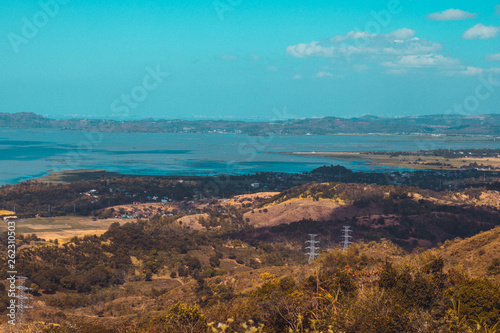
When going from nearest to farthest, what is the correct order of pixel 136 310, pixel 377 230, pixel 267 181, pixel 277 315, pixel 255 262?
pixel 277 315
pixel 136 310
pixel 255 262
pixel 377 230
pixel 267 181

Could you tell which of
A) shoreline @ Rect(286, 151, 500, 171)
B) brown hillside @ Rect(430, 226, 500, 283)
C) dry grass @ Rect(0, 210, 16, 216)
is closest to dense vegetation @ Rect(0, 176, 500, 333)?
brown hillside @ Rect(430, 226, 500, 283)

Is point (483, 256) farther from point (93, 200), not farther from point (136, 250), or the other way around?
point (93, 200)

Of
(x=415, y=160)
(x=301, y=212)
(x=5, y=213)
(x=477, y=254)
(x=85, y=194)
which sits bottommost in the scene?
(x=5, y=213)

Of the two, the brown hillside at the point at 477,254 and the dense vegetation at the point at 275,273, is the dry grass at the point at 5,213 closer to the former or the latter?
the dense vegetation at the point at 275,273

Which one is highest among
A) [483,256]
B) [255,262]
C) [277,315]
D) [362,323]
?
[362,323]

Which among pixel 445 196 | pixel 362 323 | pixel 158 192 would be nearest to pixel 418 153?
pixel 445 196

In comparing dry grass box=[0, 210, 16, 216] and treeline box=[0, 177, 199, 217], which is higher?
treeline box=[0, 177, 199, 217]

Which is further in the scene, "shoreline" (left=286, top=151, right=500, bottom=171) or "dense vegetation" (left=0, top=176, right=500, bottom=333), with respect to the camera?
"shoreline" (left=286, top=151, right=500, bottom=171)

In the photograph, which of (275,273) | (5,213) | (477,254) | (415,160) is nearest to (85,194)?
(5,213)

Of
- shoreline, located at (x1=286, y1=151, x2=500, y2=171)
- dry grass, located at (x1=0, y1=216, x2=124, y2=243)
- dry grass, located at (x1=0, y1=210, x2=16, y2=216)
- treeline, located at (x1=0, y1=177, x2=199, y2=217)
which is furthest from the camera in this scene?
shoreline, located at (x1=286, y1=151, x2=500, y2=171)

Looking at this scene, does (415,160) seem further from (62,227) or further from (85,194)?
(62,227)

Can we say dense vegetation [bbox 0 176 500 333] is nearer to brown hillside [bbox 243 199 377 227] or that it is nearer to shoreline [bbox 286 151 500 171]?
brown hillside [bbox 243 199 377 227]
